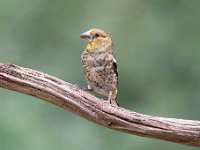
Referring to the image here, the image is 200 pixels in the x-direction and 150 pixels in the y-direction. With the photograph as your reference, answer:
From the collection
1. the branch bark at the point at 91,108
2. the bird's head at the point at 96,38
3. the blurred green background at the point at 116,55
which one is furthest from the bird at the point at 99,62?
the blurred green background at the point at 116,55

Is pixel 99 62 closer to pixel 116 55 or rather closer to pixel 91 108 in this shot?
pixel 91 108

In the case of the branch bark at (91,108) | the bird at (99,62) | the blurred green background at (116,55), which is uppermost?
the blurred green background at (116,55)

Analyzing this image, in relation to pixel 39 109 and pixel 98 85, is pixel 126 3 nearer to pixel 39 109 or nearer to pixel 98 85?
pixel 39 109

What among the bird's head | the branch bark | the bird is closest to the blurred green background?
the bird

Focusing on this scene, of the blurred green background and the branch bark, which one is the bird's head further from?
the blurred green background

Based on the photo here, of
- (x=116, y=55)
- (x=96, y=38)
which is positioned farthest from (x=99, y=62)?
(x=116, y=55)

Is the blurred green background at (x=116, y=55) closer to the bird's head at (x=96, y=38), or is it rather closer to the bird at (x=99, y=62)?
the bird at (x=99, y=62)

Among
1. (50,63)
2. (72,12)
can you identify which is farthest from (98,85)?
(72,12)
